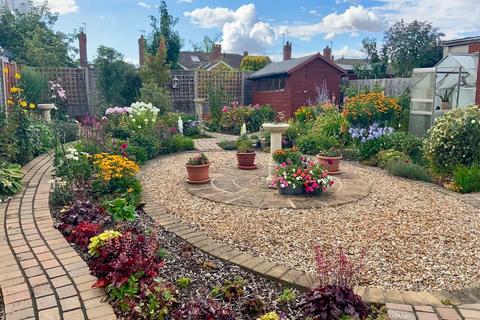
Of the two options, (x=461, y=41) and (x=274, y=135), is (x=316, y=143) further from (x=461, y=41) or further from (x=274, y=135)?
(x=461, y=41)

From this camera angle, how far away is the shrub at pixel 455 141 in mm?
5715

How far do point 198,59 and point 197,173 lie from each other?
102 ft

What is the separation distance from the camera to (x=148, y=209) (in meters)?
4.38

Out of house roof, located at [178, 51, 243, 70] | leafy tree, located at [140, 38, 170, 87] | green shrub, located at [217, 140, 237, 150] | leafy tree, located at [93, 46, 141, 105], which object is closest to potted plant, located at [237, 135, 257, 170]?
green shrub, located at [217, 140, 237, 150]

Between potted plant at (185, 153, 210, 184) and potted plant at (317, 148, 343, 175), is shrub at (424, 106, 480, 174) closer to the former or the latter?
potted plant at (317, 148, 343, 175)

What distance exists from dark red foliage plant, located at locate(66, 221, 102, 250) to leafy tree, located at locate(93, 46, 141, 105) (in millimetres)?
11605

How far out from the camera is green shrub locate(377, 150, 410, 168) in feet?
22.2

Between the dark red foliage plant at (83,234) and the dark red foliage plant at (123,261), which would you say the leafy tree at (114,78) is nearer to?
the dark red foliage plant at (83,234)

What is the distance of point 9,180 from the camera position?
4.52 metres

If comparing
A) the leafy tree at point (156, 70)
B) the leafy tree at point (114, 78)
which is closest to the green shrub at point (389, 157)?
the leafy tree at point (156, 70)

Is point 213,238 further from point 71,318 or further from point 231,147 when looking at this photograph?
point 231,147

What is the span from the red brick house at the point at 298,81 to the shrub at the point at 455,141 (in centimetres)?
973

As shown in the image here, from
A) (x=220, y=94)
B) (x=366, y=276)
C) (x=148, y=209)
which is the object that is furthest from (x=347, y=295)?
(x=220, y=94)

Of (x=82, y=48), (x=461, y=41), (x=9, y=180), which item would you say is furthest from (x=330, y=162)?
(x=82, y=48)
